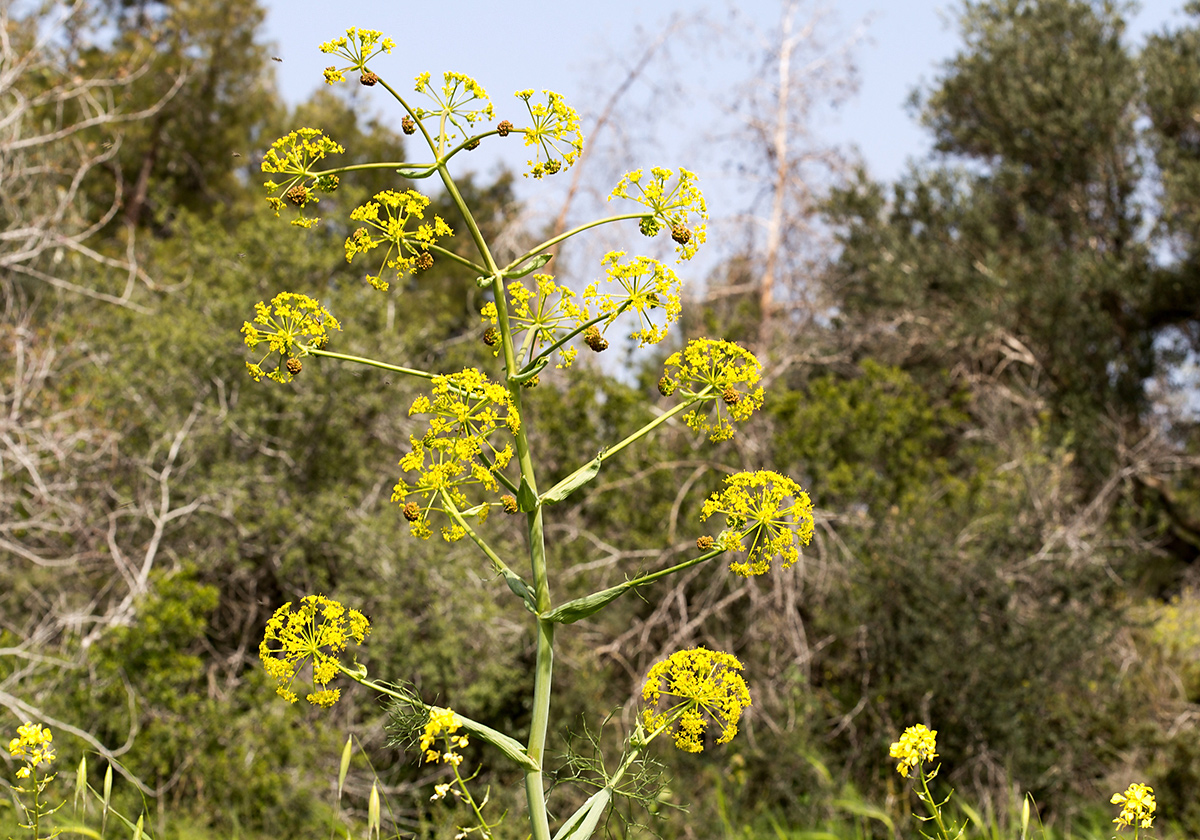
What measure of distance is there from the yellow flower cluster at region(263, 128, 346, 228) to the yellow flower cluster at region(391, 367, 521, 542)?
0.42m

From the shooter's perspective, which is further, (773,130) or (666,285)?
(773,130)

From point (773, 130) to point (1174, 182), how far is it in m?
4.29

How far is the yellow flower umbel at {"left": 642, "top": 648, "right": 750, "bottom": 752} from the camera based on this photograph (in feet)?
5.95

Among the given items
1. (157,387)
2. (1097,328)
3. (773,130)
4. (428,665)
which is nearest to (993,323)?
(1097,328)

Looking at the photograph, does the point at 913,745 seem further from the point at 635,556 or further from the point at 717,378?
the point at 635,556

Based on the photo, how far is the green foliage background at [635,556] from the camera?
647cm

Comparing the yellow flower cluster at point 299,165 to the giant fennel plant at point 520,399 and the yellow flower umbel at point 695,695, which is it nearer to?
the giant fennel plant at point 520,399

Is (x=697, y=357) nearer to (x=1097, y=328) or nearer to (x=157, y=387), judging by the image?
(x=157, y=387)

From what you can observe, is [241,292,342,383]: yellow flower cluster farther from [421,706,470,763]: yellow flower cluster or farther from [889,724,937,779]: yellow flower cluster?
[889,724,937,779]: yellow flower cluster

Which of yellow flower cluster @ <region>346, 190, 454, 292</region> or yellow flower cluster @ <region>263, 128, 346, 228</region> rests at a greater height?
yellow flower cluster @ <region>263, 128, 346, 228</region>

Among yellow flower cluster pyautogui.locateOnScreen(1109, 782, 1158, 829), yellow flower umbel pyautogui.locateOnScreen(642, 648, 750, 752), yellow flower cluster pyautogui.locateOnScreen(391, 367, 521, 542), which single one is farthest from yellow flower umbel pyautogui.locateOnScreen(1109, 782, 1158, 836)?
yellow flower cluster pyautogui.locateOnScreen(391, 367, 521, 542)

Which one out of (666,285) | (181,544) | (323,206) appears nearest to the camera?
(666,285)

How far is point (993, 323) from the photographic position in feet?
34.1

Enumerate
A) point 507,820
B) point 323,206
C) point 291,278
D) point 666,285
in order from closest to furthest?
point 666,285, point 507,820, point 291,278, point 323,206
